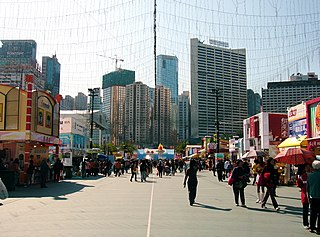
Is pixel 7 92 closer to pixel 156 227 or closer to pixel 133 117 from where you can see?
pixel 156 227

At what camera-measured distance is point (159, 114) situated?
266 ft

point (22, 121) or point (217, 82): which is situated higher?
point (217, 82)

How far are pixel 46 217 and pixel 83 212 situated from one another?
120cm

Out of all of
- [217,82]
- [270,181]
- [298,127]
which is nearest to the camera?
[270,181]

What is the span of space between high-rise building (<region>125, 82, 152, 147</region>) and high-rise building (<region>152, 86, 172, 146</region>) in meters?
1.65

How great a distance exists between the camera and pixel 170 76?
5334 cm

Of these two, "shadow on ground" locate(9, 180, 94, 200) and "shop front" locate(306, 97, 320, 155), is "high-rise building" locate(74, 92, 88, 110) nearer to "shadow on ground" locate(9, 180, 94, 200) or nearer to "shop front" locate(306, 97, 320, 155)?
"shadow on ground" locate(9, 180, 94, 200)

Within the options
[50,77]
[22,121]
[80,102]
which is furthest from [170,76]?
[22,121]

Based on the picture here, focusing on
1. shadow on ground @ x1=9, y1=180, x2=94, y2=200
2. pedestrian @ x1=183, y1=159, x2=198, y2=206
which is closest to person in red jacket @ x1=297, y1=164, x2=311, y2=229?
pedestrian @ x1=183, y1=159, x2=198, y2=206

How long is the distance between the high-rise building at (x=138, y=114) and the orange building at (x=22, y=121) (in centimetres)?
4689

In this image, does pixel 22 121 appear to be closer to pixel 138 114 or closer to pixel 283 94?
pixel 283 94

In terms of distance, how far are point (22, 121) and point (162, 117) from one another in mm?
62025

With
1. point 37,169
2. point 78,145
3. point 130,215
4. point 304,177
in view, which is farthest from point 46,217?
point 78,145

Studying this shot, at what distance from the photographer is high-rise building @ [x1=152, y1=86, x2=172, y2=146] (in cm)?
6984
